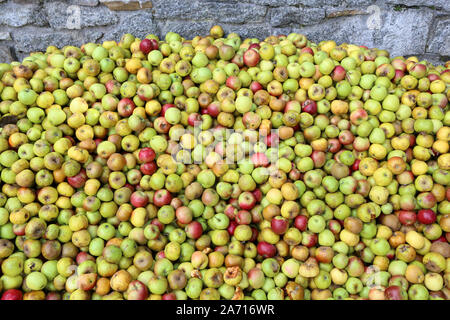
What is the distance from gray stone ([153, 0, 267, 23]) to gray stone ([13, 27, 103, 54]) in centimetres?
71

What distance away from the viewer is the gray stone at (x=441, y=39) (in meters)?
3.14

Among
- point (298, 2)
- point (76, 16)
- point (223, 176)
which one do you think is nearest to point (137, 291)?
point (223, 176)

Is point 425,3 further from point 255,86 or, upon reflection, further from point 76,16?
point 76,16

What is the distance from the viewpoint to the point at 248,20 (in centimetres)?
321

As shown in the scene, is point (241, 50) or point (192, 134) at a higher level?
point (241, 50)

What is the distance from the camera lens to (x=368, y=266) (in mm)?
2275

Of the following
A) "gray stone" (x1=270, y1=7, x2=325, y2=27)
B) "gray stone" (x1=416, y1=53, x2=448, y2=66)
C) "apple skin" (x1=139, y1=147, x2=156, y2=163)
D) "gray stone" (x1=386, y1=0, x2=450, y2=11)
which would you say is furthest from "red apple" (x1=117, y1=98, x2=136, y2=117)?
"gray stone" (x1=416, y1=53, x2=448, y2=66)

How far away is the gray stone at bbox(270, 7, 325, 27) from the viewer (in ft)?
10.2

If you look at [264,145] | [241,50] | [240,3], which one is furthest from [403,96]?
[240,3]

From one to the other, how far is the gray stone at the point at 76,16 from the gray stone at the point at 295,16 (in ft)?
5.04

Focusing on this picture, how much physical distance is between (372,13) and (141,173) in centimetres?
256

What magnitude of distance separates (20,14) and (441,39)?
4.08 meters

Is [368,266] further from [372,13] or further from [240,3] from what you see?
[240,3]
